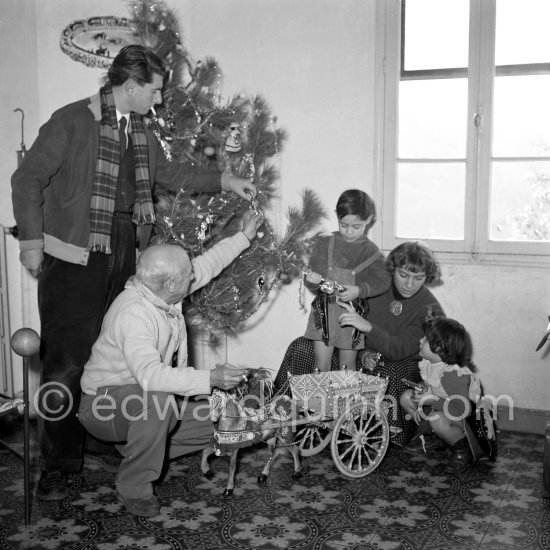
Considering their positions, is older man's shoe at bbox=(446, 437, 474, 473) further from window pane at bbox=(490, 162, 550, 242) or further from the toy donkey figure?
window pane at bbox=(490, 162, 550, 242)

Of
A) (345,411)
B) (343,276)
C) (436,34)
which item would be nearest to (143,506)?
(345,411)

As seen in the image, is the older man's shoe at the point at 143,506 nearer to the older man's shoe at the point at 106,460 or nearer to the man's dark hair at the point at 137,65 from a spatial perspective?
the older man's shoe at the point at 106,460

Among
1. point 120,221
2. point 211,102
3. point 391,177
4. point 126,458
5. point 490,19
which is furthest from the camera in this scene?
point 391,177

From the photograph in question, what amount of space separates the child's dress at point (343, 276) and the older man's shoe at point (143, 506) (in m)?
1.15

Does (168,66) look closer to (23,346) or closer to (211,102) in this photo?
(211,102)

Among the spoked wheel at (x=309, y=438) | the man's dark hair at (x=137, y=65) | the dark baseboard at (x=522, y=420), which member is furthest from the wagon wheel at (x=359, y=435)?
the man's dark hair at (x=137, y=65)

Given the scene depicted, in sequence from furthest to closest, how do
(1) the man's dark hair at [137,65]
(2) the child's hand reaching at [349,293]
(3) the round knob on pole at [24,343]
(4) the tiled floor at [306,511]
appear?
(2) the child's hand reaching at [349,293] < (1) the man's dark hair at [137,65] < (4) the tiled floor at [306,511] < (3) the round knob on pole at [24,343]

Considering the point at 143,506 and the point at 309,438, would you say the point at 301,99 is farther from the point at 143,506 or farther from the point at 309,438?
the point at 143,506

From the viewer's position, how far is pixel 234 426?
301 cm

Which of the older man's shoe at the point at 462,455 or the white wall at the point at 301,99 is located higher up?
the white wall at the point at 301,99

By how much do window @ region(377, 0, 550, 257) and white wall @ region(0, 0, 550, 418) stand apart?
13 cm

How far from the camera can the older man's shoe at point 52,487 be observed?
3.00 metres

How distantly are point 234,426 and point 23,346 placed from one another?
92 cm

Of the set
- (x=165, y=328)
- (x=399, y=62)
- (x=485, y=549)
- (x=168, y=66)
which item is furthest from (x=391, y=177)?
(x=485, y=549)
